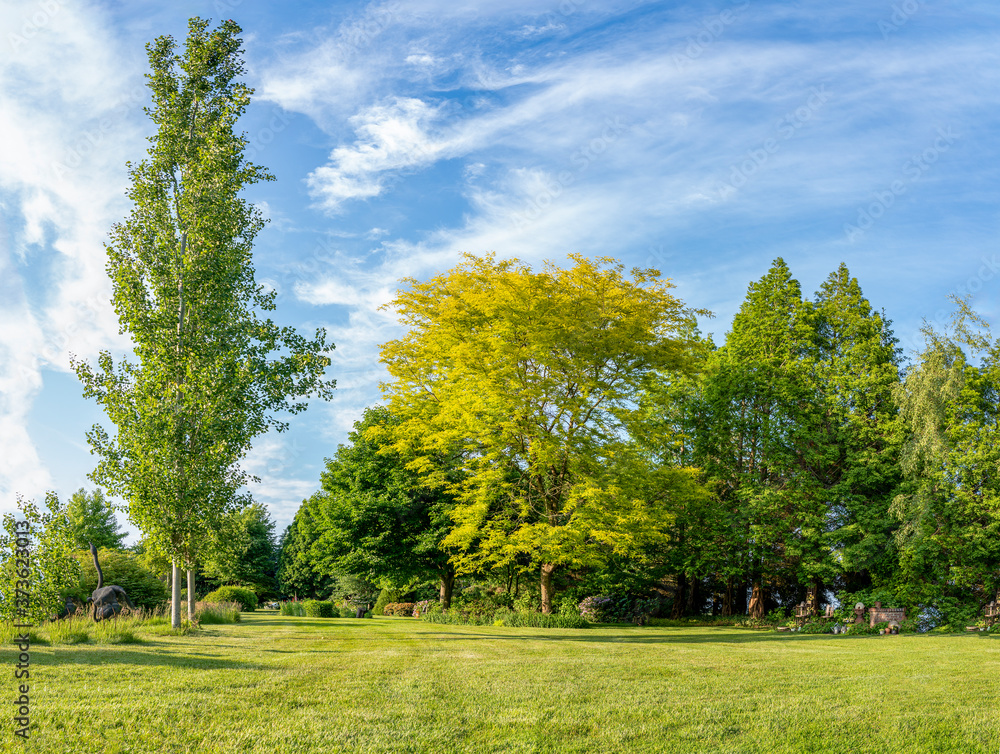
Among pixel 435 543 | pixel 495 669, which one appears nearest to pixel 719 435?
pixel 435 543

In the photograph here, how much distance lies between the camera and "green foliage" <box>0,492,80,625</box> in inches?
482

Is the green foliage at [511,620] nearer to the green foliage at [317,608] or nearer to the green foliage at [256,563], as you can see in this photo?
the green foliage at [317,608]

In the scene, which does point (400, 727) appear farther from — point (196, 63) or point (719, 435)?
point (719, 435)

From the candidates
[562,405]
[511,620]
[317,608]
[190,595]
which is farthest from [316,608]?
[562,405]

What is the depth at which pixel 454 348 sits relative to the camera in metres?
23.4

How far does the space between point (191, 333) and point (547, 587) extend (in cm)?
1519

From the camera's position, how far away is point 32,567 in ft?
40.5

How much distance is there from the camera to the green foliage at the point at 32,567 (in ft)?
40.2

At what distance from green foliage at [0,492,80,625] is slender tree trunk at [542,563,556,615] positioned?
1555 cm

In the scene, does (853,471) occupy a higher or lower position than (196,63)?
lower

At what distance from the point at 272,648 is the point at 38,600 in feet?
14.2

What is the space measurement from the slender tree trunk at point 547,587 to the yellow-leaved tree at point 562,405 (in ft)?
0.15

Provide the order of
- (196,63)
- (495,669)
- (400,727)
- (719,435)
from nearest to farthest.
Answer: (400,727) < (495,669) < (196,63) < (719,435)

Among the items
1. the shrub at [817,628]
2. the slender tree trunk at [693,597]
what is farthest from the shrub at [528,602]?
the shrub at [817,628]
